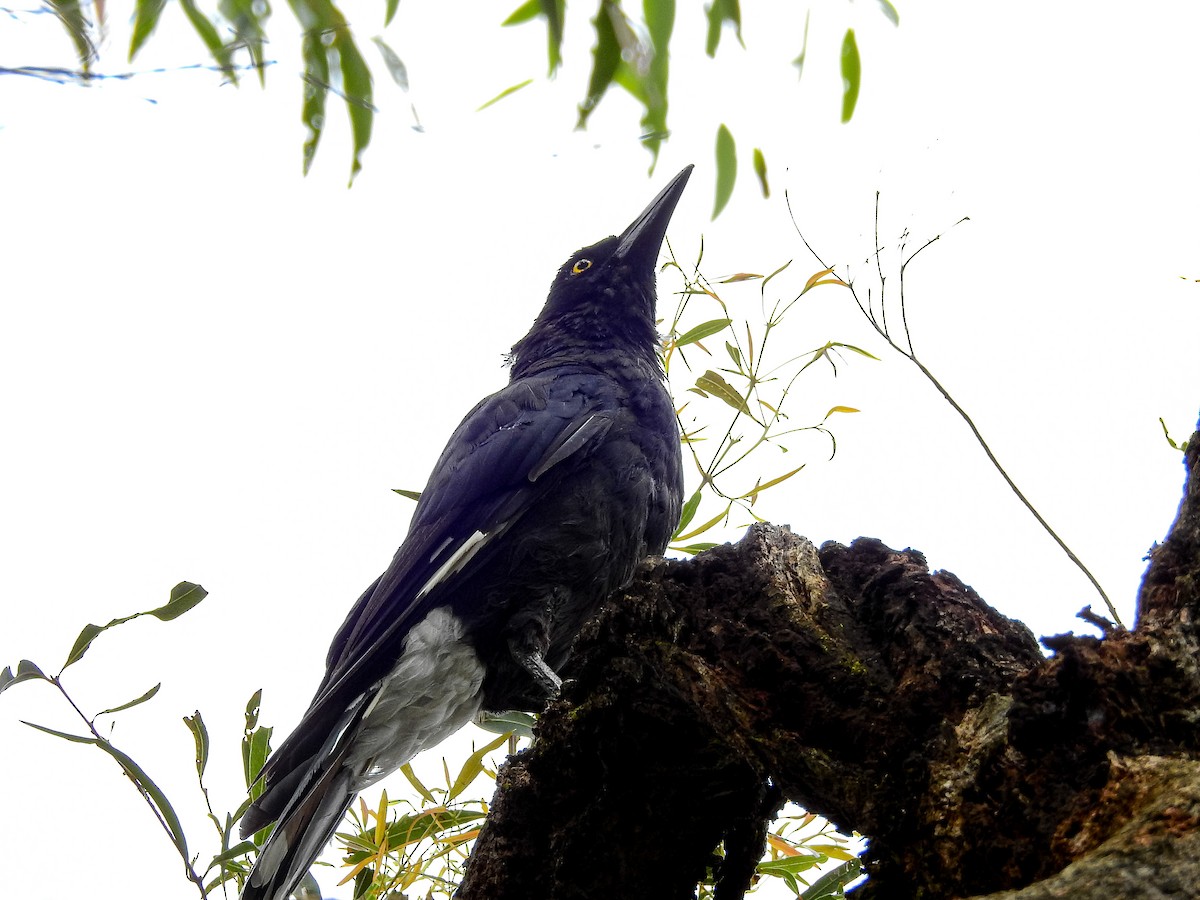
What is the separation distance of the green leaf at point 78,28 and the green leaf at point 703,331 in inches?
104

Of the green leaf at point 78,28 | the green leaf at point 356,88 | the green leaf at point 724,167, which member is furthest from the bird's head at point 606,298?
the green leaf at point 78,28

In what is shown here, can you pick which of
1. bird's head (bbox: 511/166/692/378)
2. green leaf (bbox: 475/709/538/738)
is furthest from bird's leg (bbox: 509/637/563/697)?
bird's head (bbox: 511/166/692/378)

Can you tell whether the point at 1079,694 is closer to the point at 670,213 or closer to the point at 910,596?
the point at 910,596

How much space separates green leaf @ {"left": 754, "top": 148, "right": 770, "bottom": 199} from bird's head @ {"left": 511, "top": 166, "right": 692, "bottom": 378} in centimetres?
252

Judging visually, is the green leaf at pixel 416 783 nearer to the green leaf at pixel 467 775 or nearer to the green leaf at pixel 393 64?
the green leaf at pixel 467 775

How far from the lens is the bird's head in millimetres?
4383

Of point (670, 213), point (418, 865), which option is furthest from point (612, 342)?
point (418, 865)

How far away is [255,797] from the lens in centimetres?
296

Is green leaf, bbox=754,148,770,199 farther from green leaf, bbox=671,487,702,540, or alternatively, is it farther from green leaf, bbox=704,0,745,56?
green leaf, bbox=671,487,702,540

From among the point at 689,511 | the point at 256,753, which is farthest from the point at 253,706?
the point at 689,511

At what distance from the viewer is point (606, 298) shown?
4516 millimetres

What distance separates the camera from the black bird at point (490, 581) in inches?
124

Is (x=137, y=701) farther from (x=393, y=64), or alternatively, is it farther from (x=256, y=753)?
(x=393, y=64)

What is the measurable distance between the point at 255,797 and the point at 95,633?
68cm
